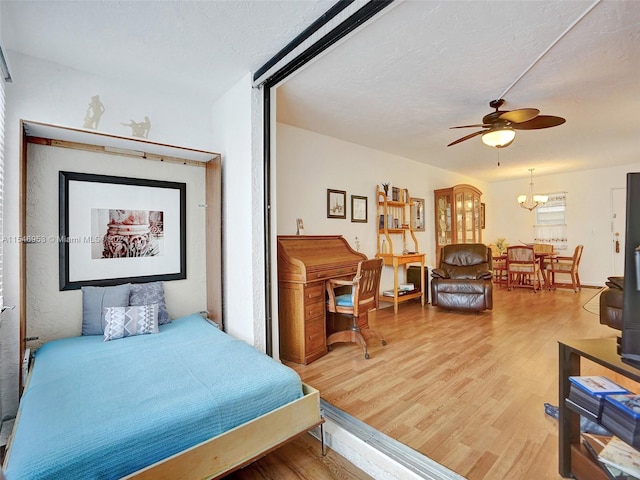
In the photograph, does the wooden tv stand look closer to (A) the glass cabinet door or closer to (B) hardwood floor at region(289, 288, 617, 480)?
(B) hardwood floor at region(289, 288, 617, 480)

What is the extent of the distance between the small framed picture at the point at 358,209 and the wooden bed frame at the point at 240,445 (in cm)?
303

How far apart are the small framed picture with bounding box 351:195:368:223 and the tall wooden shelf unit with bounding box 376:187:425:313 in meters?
0.30

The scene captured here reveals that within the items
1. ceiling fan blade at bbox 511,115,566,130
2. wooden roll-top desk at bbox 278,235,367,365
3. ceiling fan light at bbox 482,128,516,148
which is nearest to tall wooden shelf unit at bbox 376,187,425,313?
wooden roll-top desk at bbox 278,235,367,365

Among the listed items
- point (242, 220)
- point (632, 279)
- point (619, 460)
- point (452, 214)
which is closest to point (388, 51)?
point (242, 220)

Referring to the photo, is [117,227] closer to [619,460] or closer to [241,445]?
[241,445]

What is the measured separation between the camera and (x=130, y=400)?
1.45 m

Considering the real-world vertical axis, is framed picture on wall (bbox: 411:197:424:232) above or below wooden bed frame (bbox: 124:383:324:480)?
above

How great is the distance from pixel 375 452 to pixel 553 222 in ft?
25.2

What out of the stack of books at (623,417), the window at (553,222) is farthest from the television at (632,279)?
the window at (553,222)

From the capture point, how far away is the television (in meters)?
1.15

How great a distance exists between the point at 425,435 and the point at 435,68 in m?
2.56

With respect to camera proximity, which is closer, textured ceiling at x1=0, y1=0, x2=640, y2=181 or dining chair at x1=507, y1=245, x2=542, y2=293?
textured ceiling at x1=0, y1=0, x2=640, y2=181

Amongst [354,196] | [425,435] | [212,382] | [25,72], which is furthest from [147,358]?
[354,196]

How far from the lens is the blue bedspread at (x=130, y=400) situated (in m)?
1.17
